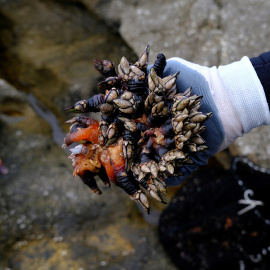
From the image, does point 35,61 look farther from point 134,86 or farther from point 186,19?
point 134,86

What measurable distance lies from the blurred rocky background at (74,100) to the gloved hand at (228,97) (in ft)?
4.70

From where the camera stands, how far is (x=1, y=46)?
428 centimetres

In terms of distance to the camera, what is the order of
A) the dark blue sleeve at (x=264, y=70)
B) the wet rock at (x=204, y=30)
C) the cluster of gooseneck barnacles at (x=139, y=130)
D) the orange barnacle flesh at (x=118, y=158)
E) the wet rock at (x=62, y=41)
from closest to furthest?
1. the cluster of gooseneck barnacles at (x=139, y=130)
2. the orange barnacle flesh at (x=118, y=158)
3. the dark blue sleeve at (x=264, y=70)
4. the wet rock at (x=204, y=30)
5. the wet rock at (x=62, y=41)

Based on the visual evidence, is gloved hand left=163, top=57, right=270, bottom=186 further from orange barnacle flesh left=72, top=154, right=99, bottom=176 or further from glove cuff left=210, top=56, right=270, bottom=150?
orange barnacle flesh left=72, top=154, right=99, bottom=176

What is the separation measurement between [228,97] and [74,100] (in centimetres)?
249

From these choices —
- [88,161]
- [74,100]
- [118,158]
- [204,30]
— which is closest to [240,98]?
[118,158]

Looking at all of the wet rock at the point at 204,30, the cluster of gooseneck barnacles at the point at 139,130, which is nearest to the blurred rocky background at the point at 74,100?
the wet rock at the point at 204,30

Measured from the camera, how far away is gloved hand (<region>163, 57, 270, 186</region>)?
2.00 m

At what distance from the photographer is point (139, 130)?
1862 millimetres

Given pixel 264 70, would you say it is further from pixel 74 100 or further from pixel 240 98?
pixel 74 100

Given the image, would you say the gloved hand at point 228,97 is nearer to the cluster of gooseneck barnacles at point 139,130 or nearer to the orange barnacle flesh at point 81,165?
the cluster of gooseneck barnacles at point 139,130

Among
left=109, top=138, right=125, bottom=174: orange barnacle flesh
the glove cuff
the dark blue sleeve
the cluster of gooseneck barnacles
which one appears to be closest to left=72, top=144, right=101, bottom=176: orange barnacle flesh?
the cluster of gooseneck barnacles

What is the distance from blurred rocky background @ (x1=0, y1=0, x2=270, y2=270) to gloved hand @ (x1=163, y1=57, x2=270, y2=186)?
1.43 m

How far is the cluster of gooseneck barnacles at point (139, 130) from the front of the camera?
175cm
